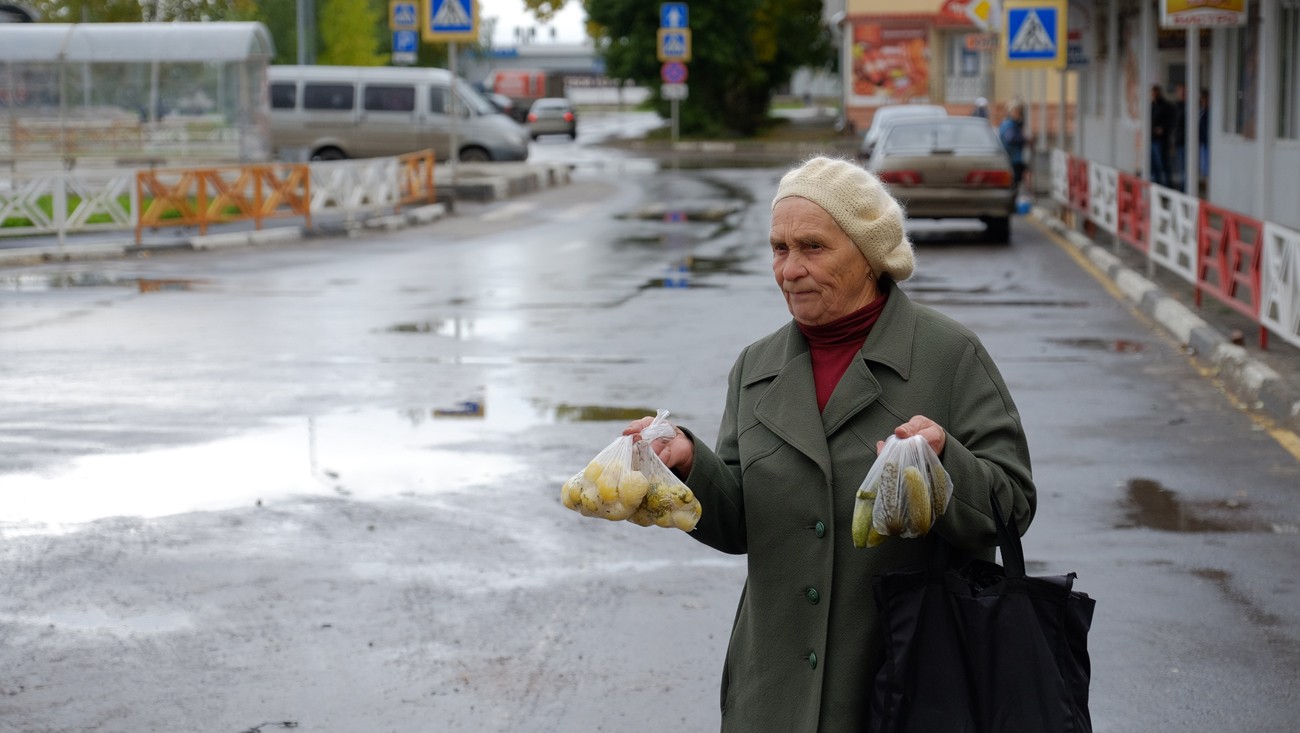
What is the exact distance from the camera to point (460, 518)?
7816mm

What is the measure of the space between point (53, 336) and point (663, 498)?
474 inches

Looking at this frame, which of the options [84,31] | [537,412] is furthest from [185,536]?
[84,31]

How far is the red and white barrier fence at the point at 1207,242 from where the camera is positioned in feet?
36.6

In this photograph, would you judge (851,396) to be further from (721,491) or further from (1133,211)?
(1133,211)

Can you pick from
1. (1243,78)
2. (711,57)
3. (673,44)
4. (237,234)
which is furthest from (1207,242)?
(711,57)

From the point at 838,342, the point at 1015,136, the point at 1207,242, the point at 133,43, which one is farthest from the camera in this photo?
the point at 133,43

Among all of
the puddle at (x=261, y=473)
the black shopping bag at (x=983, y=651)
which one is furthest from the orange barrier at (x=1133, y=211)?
the black shopping bag at (x=983, y=651)

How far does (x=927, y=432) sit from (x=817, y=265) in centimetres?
42

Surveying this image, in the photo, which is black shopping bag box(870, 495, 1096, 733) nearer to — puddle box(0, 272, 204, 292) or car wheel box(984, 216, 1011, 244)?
puddle box(0, 272, 204, 292)

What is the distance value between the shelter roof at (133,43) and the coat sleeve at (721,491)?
29.8 meters

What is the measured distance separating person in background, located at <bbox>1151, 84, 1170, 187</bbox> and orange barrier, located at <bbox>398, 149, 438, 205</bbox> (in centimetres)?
1183

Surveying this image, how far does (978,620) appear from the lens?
9.23 feet

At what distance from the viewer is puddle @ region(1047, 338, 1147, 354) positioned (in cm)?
1277

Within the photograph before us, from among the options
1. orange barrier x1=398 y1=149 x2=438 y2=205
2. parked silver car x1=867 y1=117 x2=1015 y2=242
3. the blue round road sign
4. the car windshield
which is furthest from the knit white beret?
the blue round road sign
